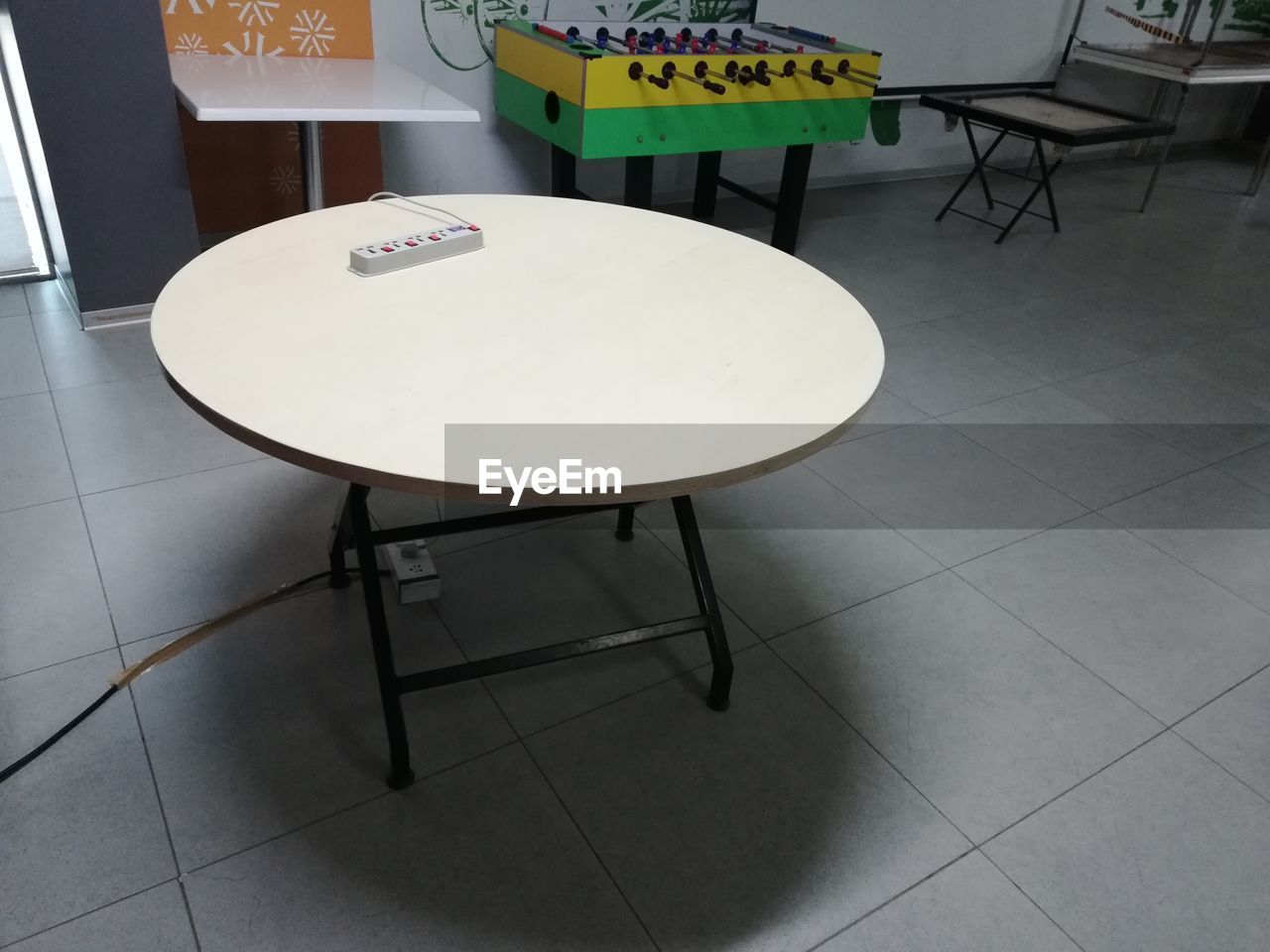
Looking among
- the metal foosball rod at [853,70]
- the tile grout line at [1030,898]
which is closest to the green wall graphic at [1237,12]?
the metal foosball rod at [853,70]

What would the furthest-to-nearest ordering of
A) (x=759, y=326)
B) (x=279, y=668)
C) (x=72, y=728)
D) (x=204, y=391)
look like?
(x=279, y=668)
(x=72, y=728)
(x=759, y=326)
(x=204, y=391)

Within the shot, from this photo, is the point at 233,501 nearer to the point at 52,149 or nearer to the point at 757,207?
the point at 52,149

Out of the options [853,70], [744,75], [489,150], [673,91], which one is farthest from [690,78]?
[489,150]

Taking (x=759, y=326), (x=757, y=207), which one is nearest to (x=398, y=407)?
(x=759, y=326)

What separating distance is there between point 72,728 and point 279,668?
14.1 inches

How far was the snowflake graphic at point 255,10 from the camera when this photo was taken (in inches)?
122

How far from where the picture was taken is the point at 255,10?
3109mm

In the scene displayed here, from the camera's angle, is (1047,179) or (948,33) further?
(948,33)

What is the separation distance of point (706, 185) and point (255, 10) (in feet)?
6.78

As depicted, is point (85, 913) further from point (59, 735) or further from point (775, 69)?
point (775, 69)

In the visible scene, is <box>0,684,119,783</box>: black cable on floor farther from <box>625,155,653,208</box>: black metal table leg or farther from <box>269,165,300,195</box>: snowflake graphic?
<box>625,155,653,208</box>: black metal table leg

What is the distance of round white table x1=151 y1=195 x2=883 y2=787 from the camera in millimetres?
1135

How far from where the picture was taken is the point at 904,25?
15.4 feet

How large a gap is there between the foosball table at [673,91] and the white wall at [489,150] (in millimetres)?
142
